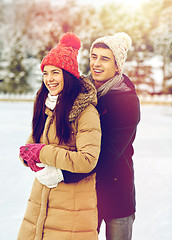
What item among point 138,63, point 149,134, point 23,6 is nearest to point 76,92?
point 149,134

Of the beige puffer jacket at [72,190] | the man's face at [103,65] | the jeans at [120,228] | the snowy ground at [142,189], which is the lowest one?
the snowy ground at [142,189]

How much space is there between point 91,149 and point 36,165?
0.25 meters

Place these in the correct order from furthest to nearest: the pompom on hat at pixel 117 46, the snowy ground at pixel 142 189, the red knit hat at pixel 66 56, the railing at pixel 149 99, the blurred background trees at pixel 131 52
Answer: the blurred background trees at pixel 131 52, the railing at pixel 149 99, the snowy ground at pixel 142 189, the pompom on hat at pixel 117 46, the red knit hat at pixel 66 56

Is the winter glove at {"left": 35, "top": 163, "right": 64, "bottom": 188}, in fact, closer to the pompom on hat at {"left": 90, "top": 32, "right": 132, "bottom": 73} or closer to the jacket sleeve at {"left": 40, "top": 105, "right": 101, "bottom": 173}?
the jacket sleeve at {"left": 40, "top": 105, "right": 101, "bottom": 173}

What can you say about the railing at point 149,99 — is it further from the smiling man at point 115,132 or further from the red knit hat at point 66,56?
the red knit hat at point 66,56

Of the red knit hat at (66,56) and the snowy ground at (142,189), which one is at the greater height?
the red knit hat at (66,56)

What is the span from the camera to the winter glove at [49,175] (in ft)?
4.14

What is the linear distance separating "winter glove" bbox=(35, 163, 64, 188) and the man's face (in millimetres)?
522

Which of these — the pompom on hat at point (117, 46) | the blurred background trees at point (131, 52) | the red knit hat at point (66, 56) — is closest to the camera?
the red knit hat at point (66, 56)

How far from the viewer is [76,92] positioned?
52.0 inches

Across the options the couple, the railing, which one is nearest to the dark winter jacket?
the couple

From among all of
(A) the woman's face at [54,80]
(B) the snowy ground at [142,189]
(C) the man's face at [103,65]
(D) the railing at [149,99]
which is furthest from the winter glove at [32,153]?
(D) the railing at [149,99]

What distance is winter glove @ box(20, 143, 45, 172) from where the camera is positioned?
1.27m

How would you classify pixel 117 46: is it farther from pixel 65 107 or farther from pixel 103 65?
pixel 65 107
